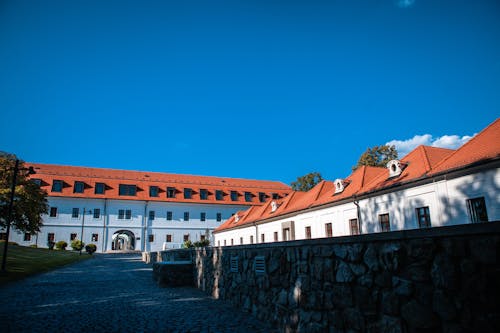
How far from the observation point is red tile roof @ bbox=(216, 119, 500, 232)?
13.9 metres

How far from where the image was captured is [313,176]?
2041 inches

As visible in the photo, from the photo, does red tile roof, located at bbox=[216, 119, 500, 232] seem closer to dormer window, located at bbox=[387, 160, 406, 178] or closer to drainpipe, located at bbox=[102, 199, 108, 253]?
Answer: dormer window, located at bbox=[387, 160, 406, 178]

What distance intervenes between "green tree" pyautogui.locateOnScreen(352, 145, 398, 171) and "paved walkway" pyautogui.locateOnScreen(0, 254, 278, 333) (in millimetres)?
29096

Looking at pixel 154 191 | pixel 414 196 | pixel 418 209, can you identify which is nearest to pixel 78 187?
pixel 154 191

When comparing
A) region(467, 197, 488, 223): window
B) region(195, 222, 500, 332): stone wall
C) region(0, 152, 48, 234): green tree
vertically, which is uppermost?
region(0, 152, 48, 234): green tree

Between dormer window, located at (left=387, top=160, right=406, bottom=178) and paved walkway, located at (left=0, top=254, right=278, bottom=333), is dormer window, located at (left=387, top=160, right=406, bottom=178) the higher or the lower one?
the higher one

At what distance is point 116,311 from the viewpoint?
7.62m

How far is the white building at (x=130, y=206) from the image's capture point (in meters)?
41.7

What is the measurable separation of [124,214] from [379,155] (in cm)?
3393

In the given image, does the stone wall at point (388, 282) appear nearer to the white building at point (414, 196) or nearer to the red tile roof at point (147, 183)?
the white building at point (414, 196)

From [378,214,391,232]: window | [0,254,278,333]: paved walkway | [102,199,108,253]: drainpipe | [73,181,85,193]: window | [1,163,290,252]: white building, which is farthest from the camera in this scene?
[73,181,85,193]: window

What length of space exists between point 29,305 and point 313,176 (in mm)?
46475

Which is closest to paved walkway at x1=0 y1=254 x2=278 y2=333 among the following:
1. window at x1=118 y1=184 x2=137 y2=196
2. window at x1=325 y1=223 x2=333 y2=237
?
window at x1=325 y1=223 x2=333 y2=237

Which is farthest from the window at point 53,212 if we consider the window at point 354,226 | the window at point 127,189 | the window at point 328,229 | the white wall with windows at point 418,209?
the window at point 354,226
